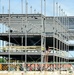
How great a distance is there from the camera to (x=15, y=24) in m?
52.9

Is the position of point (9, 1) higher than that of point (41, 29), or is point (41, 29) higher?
point (9, 1)

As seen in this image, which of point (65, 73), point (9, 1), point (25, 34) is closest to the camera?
point (65, 73)

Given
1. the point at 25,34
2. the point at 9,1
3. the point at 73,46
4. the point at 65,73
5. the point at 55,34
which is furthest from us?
the point at 73,46

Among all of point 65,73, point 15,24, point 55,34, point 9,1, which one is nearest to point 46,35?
point 55,34

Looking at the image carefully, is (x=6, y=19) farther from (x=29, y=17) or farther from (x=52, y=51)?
(x=52, y=51)

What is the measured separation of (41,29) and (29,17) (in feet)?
8.04

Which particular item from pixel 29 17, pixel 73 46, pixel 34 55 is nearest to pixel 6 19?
pixel 29 17

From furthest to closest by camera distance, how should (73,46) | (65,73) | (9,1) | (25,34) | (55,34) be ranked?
1. (73,46)
2. (55,34)
3. (25,34)
4. (9,1)
5. (65,73)

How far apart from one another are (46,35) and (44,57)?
13.0 feet

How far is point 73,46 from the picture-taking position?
75812 millimetres

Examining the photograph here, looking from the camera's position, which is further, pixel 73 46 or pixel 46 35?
pixel 73 46

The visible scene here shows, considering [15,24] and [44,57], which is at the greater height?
[15,24]

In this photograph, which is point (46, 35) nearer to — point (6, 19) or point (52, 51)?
point (52, 51)

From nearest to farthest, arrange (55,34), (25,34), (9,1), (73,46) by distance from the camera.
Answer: (9,1)
(25,34)
(55,34)
(73,46)
